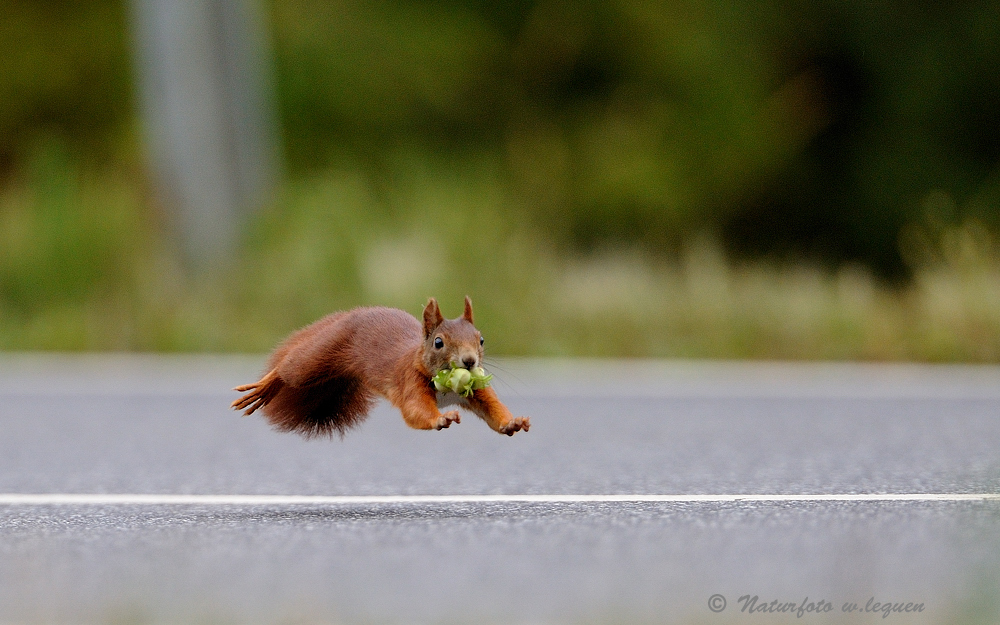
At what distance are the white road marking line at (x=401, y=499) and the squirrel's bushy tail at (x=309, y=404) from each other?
471 mm

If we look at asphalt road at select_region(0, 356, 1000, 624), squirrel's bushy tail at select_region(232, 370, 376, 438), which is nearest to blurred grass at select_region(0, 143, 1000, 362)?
asphalt road at select_region(0, 356, 1000, 624)

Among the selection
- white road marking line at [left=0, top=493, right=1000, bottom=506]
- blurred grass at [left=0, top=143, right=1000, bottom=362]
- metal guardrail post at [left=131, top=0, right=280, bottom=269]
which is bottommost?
white road marking line at [left=0, top=493, right=1000, bottom=506]

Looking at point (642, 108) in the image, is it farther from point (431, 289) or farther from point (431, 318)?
point (431, 318)

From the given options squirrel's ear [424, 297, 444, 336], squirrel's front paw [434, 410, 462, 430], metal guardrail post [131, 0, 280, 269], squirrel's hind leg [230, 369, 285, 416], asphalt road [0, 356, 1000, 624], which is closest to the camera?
asphalt road [0, 356, 1000, 624]

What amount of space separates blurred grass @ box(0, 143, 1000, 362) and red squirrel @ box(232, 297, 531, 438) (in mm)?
6255

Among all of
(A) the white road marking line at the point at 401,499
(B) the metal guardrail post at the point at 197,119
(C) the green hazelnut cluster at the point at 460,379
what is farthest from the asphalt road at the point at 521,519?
(B) the metal guardrail post at the point at 197,119

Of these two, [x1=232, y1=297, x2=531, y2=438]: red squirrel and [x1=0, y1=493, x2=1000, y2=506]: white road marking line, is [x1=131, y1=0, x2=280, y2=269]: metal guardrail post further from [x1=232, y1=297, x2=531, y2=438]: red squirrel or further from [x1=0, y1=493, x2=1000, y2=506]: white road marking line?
[x1=232, y1=297, x2=531, y2=438]: red squirrel

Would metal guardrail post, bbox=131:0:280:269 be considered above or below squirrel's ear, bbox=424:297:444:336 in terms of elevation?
above

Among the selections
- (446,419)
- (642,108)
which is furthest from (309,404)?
(642,108)

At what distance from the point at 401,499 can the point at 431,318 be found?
3.66 ft

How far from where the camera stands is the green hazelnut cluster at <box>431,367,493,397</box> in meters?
3.39

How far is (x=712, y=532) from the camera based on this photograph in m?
3.62

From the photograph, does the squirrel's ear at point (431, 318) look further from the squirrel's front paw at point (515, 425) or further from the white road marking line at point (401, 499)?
the white road marking line at point (401, 499)

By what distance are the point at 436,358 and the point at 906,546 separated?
123 centimetres
